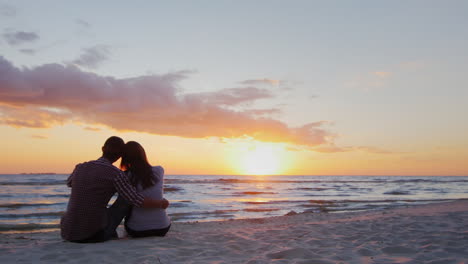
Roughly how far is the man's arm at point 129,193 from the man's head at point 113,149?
27 centimetres

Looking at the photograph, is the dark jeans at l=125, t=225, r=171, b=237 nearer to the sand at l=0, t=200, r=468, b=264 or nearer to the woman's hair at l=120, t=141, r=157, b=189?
the sand at l=0, t=200, r=468, b=264

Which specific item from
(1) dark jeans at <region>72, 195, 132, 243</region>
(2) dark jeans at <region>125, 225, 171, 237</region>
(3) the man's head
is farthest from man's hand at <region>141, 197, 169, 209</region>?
(3) the man's head

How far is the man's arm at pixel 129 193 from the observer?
444cm

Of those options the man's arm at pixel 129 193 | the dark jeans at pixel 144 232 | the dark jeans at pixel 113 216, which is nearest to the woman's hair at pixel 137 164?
the man's arm at pixel 129 193

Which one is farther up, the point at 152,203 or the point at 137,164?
the point at 137,164

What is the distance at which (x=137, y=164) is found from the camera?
4.76 m

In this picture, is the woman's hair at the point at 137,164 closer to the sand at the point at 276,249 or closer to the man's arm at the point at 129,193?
the man's arm at the point at 129,193

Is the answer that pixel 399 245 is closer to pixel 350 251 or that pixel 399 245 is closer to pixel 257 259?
pixel 350 251

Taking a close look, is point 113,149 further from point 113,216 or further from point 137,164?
point 113,216

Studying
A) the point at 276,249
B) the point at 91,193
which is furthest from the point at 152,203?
the point at 276,249

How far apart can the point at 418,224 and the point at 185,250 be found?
4.48 meters

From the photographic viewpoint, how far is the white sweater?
4.87 m

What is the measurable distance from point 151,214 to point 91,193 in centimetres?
100

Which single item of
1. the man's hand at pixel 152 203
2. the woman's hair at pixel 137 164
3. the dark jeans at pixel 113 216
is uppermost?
the woman's hair at pixel 137 164
